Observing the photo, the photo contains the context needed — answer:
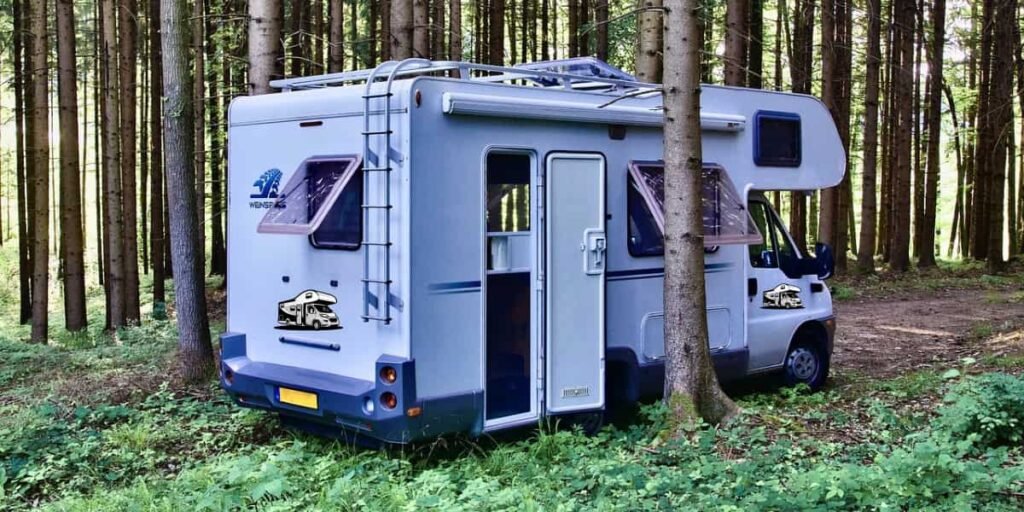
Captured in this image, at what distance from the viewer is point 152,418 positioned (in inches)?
326

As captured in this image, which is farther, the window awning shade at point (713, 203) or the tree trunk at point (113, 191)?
the tree trunk at point (113, 191)

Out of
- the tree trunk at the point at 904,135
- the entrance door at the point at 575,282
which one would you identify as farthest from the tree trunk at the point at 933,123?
the entrance door at the point at 575,282

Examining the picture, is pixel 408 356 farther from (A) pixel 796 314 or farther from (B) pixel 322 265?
(A) pixel 796 314

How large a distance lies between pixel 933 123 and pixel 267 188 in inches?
805

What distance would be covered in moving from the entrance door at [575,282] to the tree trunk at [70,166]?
33.1ft

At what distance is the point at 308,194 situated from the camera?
702 centimetres

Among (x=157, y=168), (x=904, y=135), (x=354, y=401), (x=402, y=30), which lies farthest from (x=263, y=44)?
(x=904, y=135)

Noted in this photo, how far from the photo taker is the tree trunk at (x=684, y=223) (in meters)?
7.27

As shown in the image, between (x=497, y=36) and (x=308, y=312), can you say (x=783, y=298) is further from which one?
(x=497, y=36)

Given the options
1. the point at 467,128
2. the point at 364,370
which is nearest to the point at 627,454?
the point at 364,370

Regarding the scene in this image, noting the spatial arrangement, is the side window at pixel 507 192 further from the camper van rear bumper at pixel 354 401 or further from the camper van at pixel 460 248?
the camper van rear bumper at pixel 354 401

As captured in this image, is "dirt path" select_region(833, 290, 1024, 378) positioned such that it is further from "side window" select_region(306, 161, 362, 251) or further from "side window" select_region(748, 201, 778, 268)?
"side window" select_region(306, 161, 362, 251)

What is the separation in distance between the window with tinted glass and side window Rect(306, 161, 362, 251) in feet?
13.2

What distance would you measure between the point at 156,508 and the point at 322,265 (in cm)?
202
